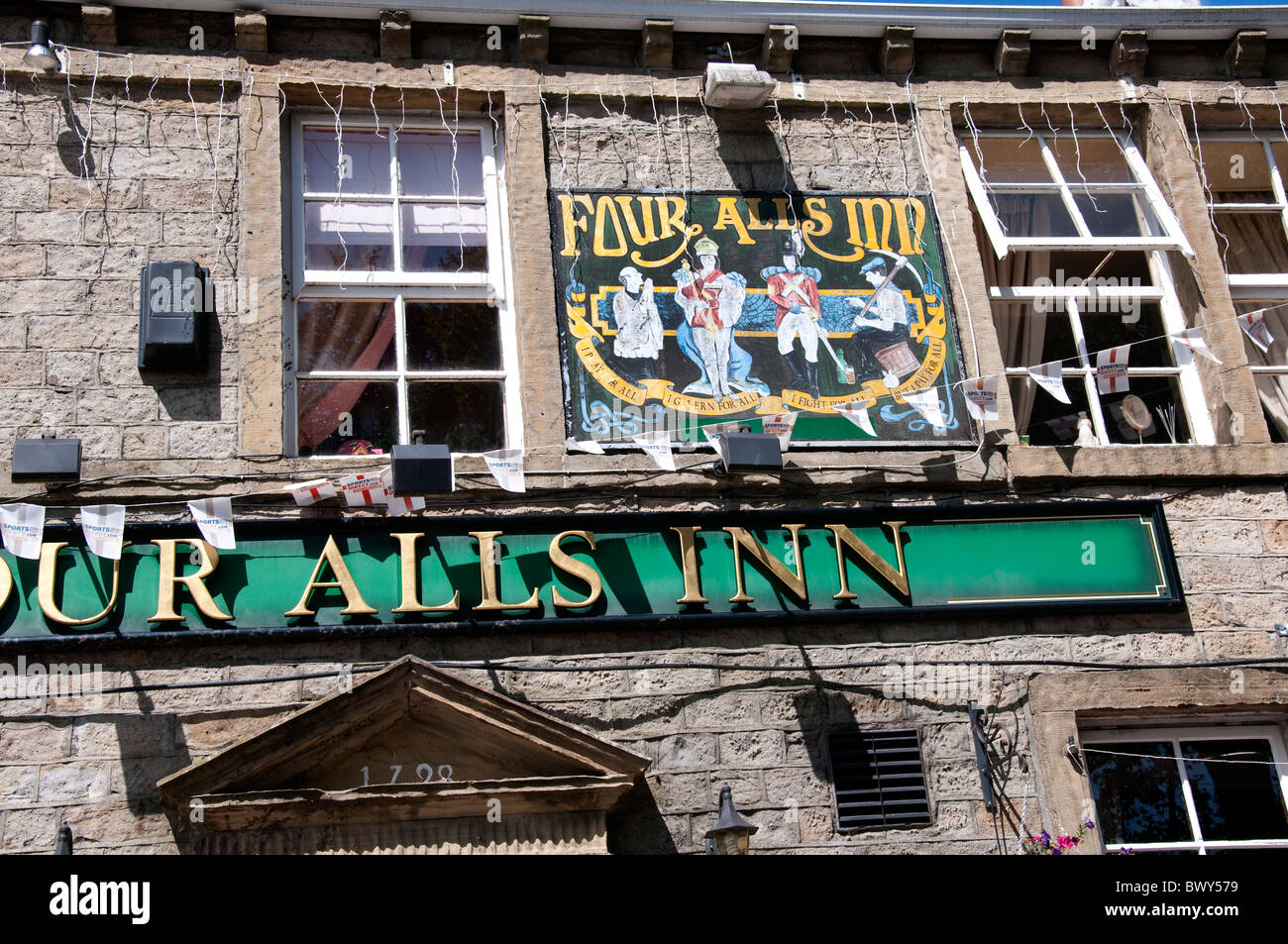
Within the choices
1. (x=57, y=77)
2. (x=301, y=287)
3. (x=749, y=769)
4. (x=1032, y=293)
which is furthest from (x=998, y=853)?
(x=57, y=77)

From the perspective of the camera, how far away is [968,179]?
7590 millimetres

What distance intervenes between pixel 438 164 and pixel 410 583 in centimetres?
261

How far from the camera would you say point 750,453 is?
6445 mm

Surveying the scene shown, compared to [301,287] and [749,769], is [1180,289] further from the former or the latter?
[301,287]

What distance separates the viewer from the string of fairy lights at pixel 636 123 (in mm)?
6883

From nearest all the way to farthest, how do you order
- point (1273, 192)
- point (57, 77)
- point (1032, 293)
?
1. point (57, 77)
2. point (1032, 293)
3. point (1273, 192)

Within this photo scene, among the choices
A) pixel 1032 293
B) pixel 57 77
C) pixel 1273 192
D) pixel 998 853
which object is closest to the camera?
pixel 998 853

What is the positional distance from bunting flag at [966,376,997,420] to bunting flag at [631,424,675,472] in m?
1.39

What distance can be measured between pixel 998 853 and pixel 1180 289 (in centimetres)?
357

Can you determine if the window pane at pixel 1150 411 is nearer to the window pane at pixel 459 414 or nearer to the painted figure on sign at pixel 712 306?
the painted figure on sign at pixel 712 306

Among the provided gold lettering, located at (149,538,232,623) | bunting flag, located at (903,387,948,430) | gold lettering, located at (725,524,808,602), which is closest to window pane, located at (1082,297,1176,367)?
bunting flag, located at (903,387,948,430)

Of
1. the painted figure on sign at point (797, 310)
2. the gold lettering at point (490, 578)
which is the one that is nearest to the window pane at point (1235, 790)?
the painted figure on sign at point (797, 310)

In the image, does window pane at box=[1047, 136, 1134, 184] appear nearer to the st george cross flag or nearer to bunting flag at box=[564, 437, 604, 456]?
the st george cross flag

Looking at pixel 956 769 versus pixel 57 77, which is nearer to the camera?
pixel 956 769
